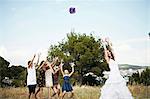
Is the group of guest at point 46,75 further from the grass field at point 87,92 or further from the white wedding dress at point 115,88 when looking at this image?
the white wedding dress at point 115,88

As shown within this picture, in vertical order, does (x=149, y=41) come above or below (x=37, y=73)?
above

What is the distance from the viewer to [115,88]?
317 cm

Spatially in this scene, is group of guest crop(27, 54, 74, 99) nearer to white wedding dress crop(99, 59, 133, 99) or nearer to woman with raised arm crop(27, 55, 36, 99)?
woman with raised arm crop(27, 55, 36, 99)

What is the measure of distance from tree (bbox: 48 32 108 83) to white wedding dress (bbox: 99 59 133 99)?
0.29ft

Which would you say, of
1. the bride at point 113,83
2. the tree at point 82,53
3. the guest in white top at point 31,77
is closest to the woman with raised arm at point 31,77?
the guest in white top at point 31,77

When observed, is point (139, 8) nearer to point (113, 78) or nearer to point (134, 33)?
point (134, 33)

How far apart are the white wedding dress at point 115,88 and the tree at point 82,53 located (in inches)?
3.4

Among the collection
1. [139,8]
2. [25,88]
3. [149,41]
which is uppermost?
[139,8]

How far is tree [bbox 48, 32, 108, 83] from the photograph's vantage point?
3.23 m

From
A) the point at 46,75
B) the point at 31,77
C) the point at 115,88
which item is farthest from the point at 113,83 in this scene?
the point at 31,77

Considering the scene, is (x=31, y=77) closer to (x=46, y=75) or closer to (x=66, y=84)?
(x=46, y=75)

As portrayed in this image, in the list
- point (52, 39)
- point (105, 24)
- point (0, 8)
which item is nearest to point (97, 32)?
point (105, 24)

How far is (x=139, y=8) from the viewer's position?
10.5ft

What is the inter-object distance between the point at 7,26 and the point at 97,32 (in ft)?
2.32
